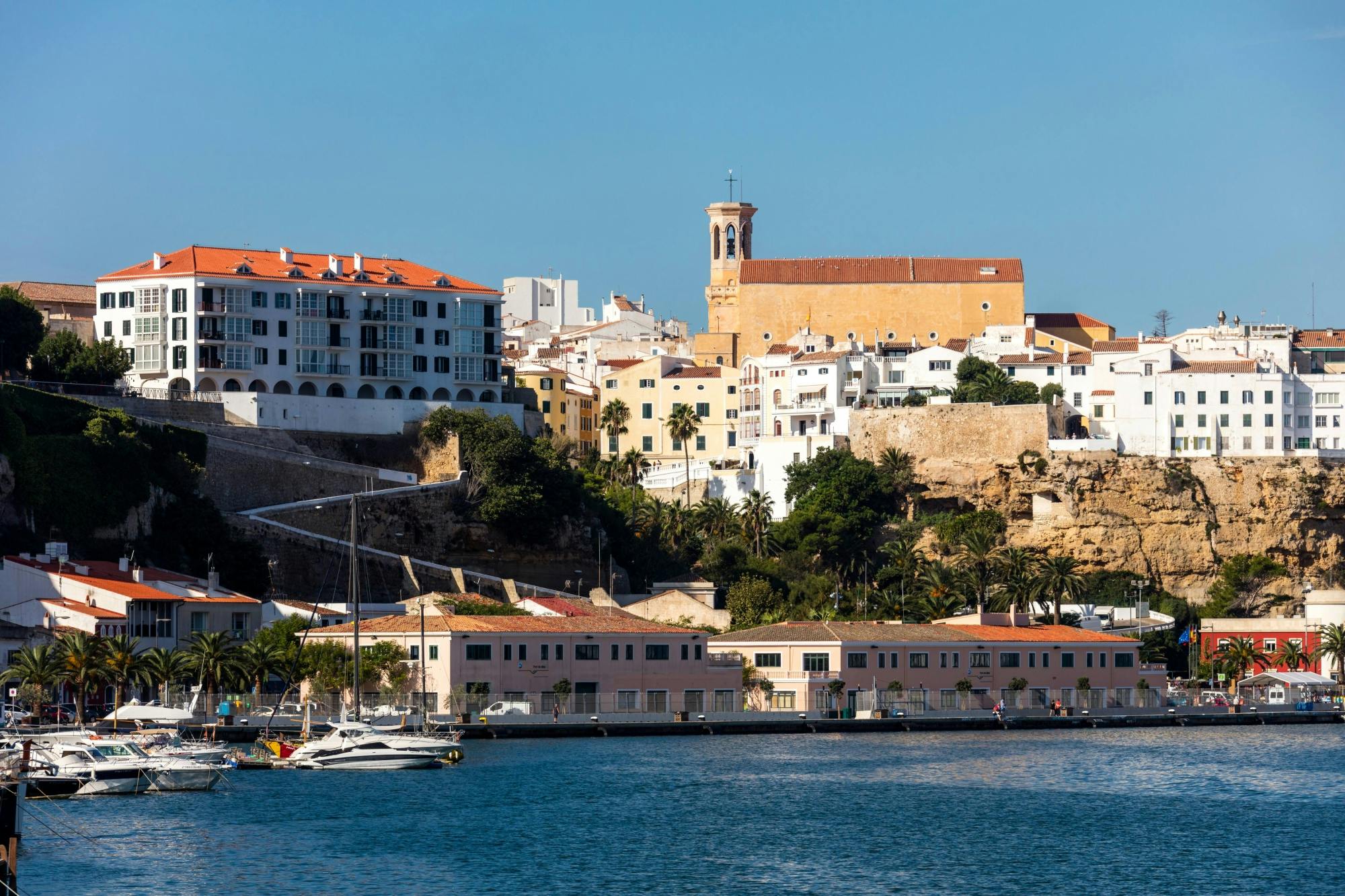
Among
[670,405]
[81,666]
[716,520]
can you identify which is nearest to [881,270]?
[670,405]

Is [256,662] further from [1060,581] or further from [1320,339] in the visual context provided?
[1320,339]

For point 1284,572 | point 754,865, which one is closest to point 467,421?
point 1284,572

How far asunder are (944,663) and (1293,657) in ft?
68.9

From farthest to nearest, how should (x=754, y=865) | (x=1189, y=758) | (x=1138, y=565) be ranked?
1. (x=1138, y=565)
2. (x=1189, y=758)
3. (x=754, y=865)

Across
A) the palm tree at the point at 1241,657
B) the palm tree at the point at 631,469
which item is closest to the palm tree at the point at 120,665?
the palm tree at the point at 631,469

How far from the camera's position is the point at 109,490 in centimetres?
8075

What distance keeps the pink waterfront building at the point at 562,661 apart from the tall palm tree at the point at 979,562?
1719 centimetres

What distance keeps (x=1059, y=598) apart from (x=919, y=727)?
18.2 meters

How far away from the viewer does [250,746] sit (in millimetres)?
67125

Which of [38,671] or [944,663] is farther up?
[38,671]

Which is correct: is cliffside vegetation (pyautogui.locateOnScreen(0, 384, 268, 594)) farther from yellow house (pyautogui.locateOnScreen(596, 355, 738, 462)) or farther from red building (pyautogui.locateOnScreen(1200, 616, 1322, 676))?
red building (pyautogui.locateOnScreen(1200, 616, 1322, 676))

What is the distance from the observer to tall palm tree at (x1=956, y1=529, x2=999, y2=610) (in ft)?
316

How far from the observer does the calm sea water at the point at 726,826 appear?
4778cm

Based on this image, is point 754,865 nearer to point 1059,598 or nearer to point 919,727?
point 919,727
